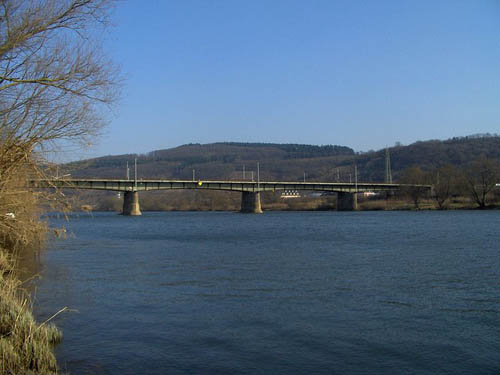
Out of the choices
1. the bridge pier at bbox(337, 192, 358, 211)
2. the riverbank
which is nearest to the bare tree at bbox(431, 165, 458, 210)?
the bridge pier at bbox(337, 192, 358, 211)

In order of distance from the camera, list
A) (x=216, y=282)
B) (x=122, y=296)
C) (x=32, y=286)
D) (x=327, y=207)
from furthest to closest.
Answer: (x=327, y=207) < (x=216, y=282) < (x=32, y=286) < (x=122, y=296)

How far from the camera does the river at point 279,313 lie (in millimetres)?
11820

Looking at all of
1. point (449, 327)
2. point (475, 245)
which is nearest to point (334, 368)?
point (449, 327)

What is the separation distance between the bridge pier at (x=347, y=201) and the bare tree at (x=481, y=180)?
2746 centimetres

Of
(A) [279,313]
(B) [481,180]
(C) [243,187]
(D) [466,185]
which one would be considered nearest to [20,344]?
(A) [279,313]

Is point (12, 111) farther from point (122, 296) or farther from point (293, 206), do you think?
point (293, 206)

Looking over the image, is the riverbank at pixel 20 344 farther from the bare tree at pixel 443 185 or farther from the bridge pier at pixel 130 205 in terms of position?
the bridge pier at pixel 130 205

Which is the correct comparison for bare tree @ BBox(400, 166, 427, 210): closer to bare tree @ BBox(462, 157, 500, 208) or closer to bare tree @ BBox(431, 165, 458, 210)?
bare tree @ BBox(431, 165, 458, 210)

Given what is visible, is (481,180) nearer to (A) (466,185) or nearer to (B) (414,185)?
(A) (466,185)

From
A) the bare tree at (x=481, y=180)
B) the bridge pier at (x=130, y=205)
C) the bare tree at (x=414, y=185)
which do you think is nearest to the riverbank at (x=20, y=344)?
the bare tree at (x=481, y=180)

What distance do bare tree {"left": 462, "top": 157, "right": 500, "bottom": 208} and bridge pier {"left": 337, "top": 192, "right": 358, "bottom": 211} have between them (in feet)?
90.1

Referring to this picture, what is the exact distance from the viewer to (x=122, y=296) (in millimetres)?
19031

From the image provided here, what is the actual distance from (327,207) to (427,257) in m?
104

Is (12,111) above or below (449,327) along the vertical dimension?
above
